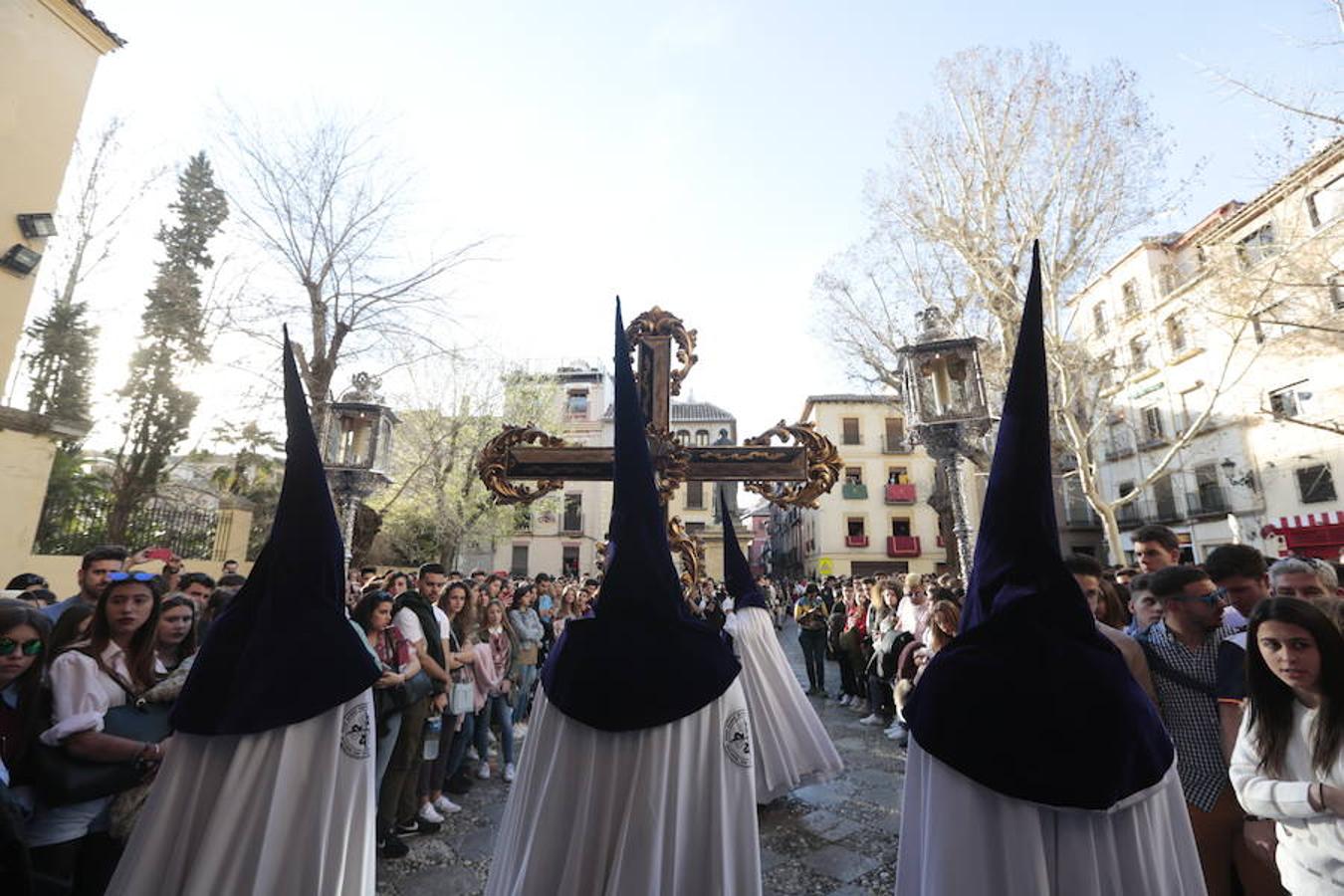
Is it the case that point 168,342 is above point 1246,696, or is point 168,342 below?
above

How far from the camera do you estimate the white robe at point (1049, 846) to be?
169 centimetres

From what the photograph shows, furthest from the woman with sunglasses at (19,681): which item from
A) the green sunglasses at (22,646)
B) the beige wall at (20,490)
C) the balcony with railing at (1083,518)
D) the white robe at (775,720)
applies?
the balcony with railing at (1083,518)

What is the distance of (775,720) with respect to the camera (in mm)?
5273

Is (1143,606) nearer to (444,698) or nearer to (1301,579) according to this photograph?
(1301,579)

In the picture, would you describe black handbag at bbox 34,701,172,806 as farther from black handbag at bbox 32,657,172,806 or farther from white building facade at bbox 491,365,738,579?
white building facade at bbox 491,365,738,579

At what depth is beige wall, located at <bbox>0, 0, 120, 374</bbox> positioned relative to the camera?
1048 centimetres

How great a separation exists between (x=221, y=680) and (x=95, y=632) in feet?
4.34

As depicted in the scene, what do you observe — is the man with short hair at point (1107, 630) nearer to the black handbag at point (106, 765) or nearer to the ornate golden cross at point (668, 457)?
the ornate golden cross at point (668, 457)

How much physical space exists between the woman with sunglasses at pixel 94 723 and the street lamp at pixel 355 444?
244cm

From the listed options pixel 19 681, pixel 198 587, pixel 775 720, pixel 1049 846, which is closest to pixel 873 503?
pixel 775 720

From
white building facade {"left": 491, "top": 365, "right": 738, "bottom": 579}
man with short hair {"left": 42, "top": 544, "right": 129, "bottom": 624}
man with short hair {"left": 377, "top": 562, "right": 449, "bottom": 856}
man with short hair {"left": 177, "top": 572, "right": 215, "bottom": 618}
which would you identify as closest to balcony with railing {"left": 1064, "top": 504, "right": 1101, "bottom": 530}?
white building facade {"left": 491, "top": 365, "right": 738, "bottom": 579}

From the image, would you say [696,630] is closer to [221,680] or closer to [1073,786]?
[1073,786]

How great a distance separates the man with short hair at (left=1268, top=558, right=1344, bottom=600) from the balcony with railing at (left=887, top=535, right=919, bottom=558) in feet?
111

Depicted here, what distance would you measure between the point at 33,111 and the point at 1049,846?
A: 17.1 meters
